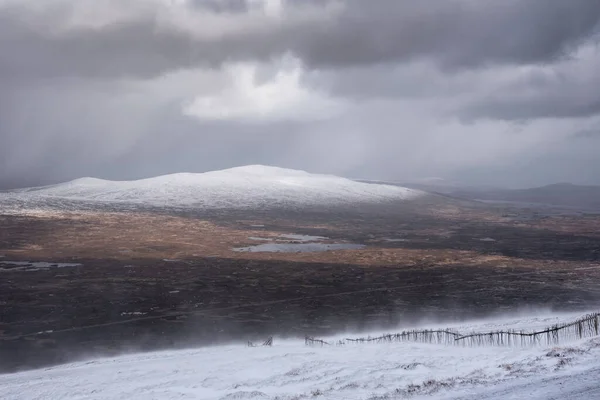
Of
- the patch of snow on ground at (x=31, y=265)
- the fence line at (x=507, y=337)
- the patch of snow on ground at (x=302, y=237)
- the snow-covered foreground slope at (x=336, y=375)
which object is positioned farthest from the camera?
the patch of snow on ground at (x=302, y=237)

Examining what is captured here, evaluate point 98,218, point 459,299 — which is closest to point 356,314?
point 459,299

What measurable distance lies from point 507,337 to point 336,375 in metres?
6.23

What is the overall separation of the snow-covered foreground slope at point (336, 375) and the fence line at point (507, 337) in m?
1.01

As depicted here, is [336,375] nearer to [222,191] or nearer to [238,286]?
[238,286]

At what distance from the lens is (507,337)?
16.0 meters

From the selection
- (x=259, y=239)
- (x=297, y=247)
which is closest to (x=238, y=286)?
(x=297, y=247)

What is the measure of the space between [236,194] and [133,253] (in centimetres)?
6780

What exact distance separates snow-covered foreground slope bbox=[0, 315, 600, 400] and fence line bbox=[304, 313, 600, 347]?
1.01 m

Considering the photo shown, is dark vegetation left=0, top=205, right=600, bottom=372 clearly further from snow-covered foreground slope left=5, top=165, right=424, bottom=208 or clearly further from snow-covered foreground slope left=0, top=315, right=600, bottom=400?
snow-covered foreground slope left=5, top=165, right=424, bottom=208

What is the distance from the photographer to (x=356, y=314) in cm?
2425

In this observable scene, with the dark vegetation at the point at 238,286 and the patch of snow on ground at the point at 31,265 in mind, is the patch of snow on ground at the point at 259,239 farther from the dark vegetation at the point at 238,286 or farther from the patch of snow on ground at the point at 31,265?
the patch of snow on ground at the point at 31,265

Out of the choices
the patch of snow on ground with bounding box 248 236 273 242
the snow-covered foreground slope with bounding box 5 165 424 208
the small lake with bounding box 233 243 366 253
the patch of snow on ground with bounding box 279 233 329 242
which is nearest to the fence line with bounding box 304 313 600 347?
the small lake with bounding box 233 243 366 253

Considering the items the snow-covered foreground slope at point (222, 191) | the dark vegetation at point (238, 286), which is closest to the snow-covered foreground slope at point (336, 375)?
the dark vegetation at point (238, 286)

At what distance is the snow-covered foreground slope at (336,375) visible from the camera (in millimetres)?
10648
